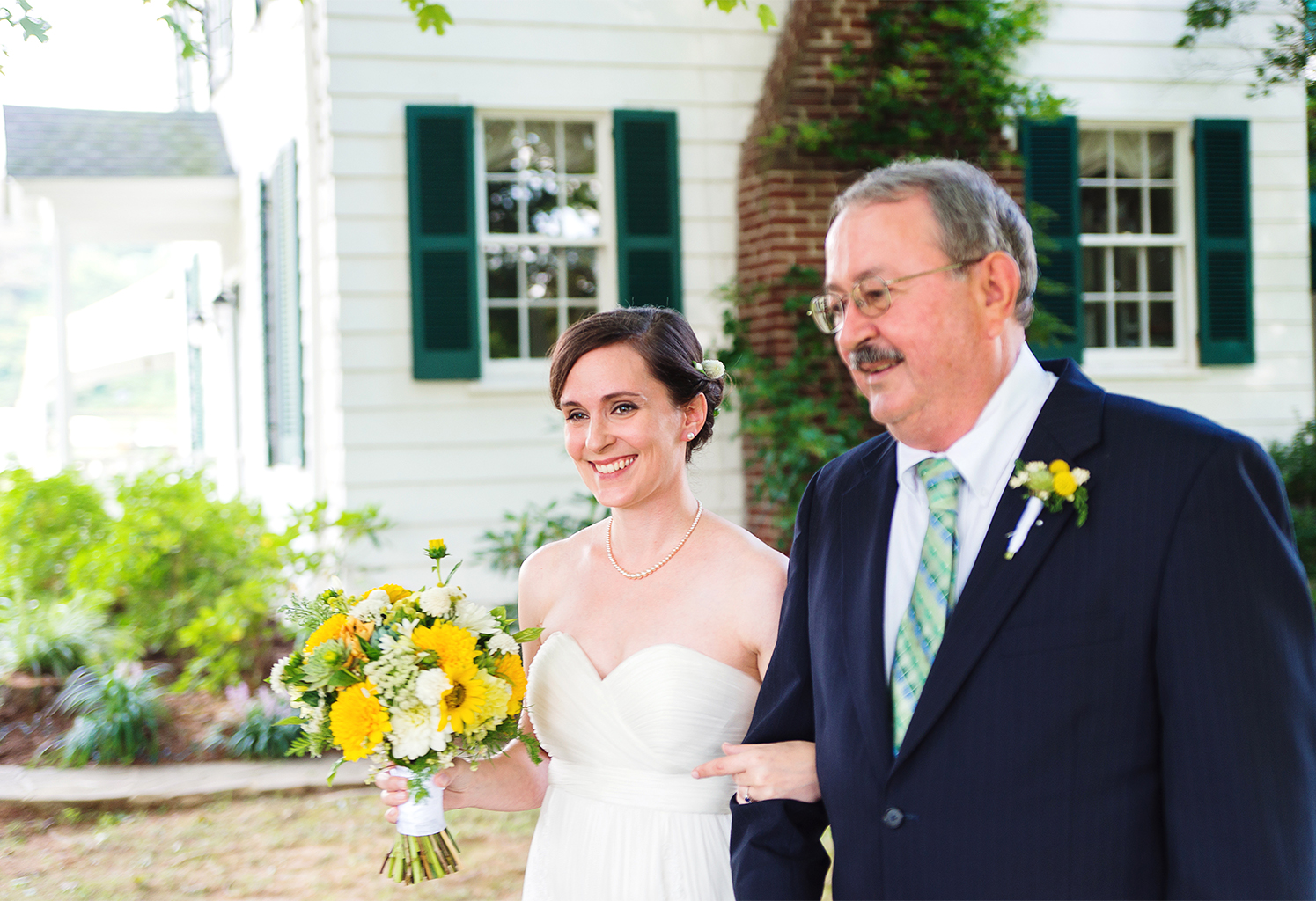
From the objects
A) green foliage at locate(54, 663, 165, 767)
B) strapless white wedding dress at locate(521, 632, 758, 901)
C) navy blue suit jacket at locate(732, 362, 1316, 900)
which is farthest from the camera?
green foliage at locate(54, 663, 165, 767)

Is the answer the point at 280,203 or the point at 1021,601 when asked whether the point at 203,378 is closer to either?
the point at 280,203

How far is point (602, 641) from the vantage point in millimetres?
2930

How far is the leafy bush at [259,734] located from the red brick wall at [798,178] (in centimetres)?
351

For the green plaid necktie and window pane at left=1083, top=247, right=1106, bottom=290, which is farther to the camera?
window pane at left=1083, top=247, right=1106, bottom=290

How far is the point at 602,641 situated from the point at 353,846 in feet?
10.7

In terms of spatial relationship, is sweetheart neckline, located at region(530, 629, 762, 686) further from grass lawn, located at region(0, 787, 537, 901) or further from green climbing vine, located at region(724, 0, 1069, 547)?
green climbing vine, located at region(724, 0, 1069, 547)

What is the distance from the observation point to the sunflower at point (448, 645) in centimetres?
255

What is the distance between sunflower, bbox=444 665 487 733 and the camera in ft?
8.22

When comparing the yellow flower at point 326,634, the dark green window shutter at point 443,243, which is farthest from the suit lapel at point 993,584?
the dark green window shutter at point 443,243

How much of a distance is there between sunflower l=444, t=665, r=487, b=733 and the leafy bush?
4.55m

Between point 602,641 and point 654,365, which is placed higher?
point 654,365

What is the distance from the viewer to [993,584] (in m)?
1.88

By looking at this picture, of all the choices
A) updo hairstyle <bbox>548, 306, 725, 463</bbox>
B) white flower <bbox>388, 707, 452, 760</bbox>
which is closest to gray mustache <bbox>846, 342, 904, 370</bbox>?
updo hairstyle <bbox>548, 306, 725, 463</bbox>

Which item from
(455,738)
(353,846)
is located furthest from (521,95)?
(455,738)
